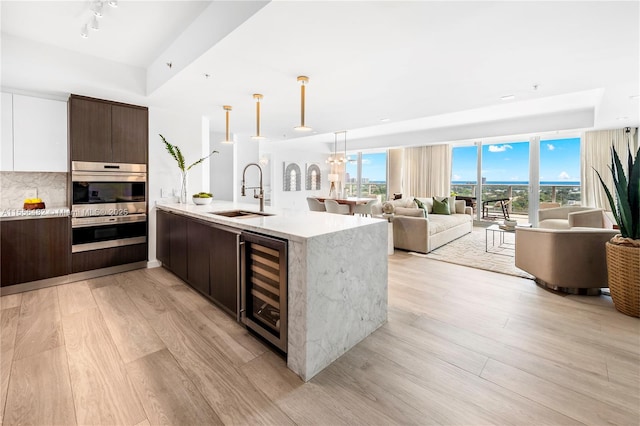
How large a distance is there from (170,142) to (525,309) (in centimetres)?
485

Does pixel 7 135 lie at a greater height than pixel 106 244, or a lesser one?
greater

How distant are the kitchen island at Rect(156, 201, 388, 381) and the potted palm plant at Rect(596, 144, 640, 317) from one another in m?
2.25

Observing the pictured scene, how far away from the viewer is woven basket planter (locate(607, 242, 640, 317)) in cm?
259

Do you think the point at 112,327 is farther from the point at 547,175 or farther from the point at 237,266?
the point at 547,175

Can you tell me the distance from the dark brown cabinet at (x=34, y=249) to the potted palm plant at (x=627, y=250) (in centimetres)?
565

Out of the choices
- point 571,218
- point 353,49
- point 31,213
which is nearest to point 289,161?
point 31,213

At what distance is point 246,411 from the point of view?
1.53 m

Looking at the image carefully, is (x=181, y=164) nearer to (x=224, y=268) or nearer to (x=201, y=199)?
(x=201, y=199)

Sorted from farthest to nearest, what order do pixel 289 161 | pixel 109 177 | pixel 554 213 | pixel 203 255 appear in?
pixel 289 161, pixel 554 213, pixel 109 177, pixel 203 255

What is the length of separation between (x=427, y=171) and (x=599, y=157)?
3991mm

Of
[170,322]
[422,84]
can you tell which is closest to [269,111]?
[422,84]

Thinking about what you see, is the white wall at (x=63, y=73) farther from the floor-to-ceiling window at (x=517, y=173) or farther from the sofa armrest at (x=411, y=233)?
the floor-to-ceiling window at (x=517, y=173)

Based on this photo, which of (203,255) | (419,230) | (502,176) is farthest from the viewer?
(502,176)

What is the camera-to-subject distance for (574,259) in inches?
123
